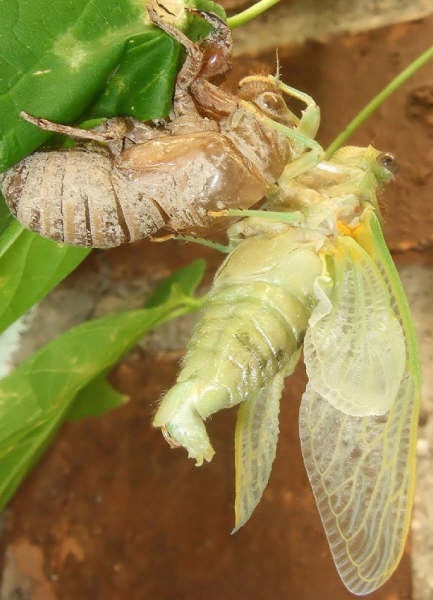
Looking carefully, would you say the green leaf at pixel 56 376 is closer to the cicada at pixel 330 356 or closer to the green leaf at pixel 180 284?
the green leaf at pixel 180 284

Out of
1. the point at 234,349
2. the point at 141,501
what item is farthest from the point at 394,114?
the point at 141,501

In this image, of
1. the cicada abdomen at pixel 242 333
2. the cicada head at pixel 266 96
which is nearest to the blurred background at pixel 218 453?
the cicada head at pixel 266 96

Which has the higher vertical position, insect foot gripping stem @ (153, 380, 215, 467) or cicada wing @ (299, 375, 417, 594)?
insect foot gripping stem @ (153, 380, 215, 467)

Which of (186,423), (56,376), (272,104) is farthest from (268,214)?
(56,376)

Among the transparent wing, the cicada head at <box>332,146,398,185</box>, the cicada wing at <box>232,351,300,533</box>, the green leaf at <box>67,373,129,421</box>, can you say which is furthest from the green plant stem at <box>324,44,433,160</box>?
the green leaf at <box>67,373,129,421</box>

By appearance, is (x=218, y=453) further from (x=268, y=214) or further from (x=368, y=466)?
(x=268, y=214)

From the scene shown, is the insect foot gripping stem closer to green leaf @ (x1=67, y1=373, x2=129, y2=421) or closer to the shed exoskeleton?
the shed exoskeleton
